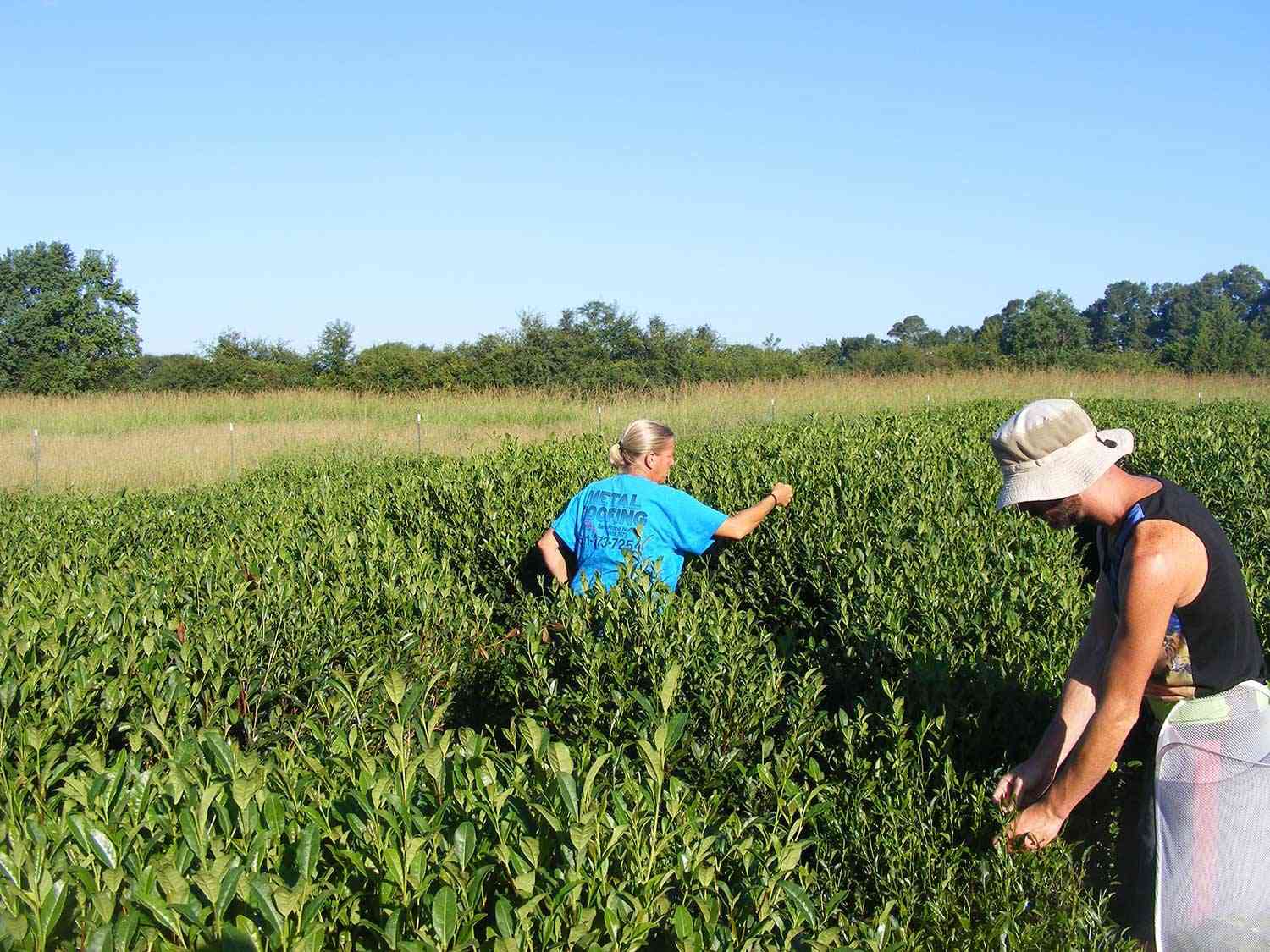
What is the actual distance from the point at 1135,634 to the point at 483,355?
33965 mm

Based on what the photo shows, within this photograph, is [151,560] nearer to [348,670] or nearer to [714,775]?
[348,670]

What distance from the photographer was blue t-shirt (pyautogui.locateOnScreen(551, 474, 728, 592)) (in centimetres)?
465

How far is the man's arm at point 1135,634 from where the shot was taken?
237 cm

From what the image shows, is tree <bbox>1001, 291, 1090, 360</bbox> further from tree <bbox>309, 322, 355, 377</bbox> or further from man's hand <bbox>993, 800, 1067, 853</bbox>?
man's hand <bbox>993, 800, 1067, 853</bbox>

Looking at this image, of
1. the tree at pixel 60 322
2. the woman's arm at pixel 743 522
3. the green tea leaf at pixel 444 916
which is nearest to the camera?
the green tea leaf at pixel 444 916

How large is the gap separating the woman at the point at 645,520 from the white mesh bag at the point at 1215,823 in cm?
233

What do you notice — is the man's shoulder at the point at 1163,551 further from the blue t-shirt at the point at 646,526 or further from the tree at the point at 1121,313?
the tree at the point at 1121,313

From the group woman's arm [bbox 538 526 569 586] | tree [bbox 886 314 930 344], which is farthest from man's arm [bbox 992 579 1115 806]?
tree [bbox 886 314 930 344]

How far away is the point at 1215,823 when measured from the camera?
2.38m

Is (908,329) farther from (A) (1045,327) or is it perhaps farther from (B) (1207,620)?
(B) (1207,620)

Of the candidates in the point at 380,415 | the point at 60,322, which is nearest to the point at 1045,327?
the point at 380,415

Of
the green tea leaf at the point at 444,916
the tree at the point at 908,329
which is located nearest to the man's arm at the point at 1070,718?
the green tea leaf at the point at 444,916

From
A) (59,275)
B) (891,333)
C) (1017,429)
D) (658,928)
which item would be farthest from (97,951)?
(891,333)

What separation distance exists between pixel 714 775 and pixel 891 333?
10814 cm
